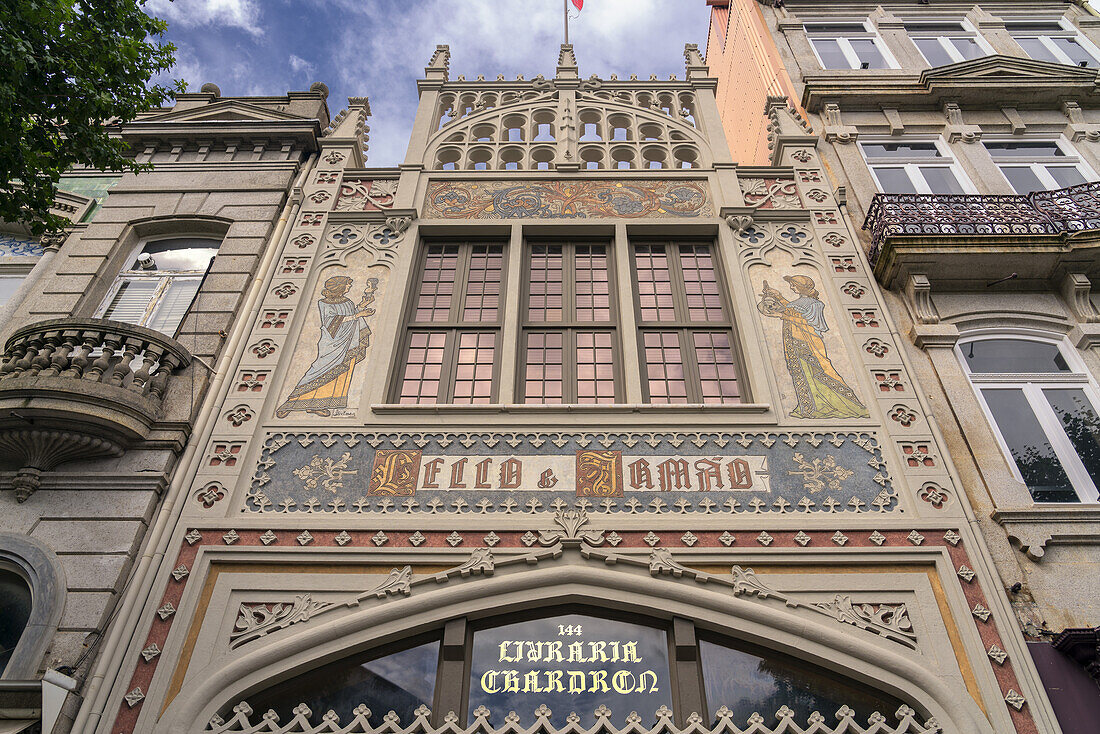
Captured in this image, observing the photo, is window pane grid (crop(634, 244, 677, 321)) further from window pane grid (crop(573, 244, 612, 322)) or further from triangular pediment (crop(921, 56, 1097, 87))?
triangular pediment (crop(921, 56, 1097, 87))

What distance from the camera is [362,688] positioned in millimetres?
8109

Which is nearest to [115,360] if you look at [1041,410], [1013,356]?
[1041,410]

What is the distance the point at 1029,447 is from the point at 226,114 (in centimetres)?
1515

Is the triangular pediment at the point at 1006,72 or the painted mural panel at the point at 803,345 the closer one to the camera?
the painted mural panel at the point at 803,345

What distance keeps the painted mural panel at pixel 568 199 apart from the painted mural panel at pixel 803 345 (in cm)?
205

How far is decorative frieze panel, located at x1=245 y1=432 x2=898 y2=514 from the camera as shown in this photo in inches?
364

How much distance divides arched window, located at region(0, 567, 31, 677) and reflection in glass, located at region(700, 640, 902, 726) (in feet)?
24.8

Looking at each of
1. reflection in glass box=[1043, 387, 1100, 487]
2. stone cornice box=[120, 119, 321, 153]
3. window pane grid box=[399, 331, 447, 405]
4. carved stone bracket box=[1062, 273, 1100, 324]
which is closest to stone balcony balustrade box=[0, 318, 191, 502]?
window pane grid box=[399, 331, 447, 405]

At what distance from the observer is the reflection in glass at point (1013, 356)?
11.3 m

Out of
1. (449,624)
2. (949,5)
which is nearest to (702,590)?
(449,624)

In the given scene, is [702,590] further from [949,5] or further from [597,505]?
[949,5]

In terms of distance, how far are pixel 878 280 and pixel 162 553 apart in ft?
36.2

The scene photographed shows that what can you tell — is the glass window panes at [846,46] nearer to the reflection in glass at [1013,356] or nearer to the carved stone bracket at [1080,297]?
the carved stone bracket at [1080,297]

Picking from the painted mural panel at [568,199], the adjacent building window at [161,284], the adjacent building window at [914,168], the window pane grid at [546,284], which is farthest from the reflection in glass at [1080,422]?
the adjacent building window at [161,284]
